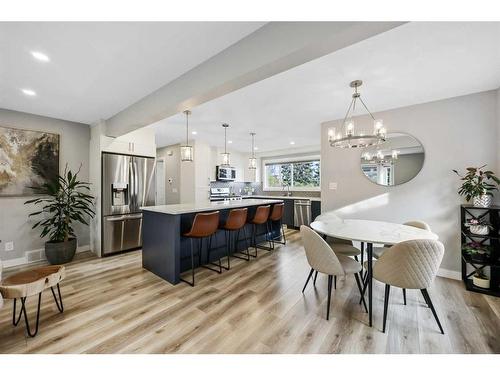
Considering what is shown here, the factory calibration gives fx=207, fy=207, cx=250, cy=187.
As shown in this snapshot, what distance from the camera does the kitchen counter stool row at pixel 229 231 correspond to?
258cm

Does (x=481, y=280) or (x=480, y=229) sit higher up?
(x=480, y=229)

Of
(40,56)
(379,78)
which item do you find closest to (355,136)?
(379,78)

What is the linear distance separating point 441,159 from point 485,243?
116 cm

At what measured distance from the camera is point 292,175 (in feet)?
23.0

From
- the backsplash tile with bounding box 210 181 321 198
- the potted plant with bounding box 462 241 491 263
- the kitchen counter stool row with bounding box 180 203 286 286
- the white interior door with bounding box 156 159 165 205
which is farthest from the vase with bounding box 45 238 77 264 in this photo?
the potted plant with bounding box 462 241 491 263

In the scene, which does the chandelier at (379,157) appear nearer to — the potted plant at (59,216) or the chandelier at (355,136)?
the chandelier at (355,136)

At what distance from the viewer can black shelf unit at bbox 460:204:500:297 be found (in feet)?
7.77

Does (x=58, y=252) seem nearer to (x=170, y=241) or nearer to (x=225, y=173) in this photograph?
(x=170, y=241)

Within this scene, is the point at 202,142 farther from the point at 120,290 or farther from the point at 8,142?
the point at 120,290

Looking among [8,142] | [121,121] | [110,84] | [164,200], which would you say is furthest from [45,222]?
[164,200]

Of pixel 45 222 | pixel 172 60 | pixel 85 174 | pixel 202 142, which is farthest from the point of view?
pixel 202 142

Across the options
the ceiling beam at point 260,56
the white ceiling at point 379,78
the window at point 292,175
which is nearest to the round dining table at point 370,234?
the ceiling beam at point 260,56

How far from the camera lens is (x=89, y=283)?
2.59 metres
